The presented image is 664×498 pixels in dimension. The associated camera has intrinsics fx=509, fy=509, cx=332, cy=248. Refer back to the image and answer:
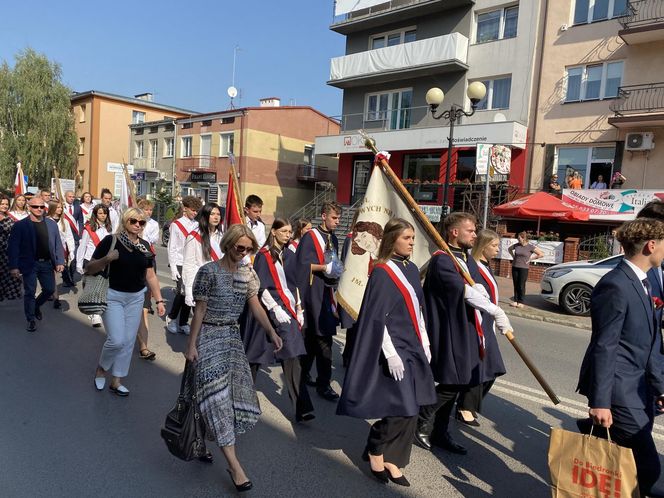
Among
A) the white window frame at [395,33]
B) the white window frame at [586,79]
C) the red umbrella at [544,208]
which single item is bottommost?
the red umbrella at [544,208]

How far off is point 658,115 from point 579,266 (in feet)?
29.5

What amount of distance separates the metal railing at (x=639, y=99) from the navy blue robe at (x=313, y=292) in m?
16.6

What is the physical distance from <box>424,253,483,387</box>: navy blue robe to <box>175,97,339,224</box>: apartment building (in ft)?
92.8

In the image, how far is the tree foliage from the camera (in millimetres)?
38281

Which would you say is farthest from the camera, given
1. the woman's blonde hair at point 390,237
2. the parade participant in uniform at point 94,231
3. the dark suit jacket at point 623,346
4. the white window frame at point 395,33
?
the white window frame at point 395,33

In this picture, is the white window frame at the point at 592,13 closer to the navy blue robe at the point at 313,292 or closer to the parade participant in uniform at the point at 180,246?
the parade participant in uniform at the point at 180,246

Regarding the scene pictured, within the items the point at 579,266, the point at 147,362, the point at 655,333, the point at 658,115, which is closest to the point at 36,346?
the point at 147,362

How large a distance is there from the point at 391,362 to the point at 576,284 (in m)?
8.70

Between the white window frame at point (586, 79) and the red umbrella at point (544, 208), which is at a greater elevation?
the white window frame at point (586, 79)

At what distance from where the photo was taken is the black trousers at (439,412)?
3.97m

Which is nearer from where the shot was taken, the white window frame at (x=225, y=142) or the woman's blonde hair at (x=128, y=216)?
the woman's blonde hair at (x=128, y=216)

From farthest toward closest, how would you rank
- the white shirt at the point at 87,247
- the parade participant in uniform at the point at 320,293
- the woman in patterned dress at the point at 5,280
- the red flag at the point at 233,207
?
the white shirt at the point at 87,247, the woman in patterned dress at the point at 5,280, the red flag at the point at 233,207, the parade participant in uniform at the point at 320,293

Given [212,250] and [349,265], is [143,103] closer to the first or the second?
[212,250]

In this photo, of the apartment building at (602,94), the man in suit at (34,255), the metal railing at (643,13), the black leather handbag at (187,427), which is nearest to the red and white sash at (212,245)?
the man in suit at (34,255)
